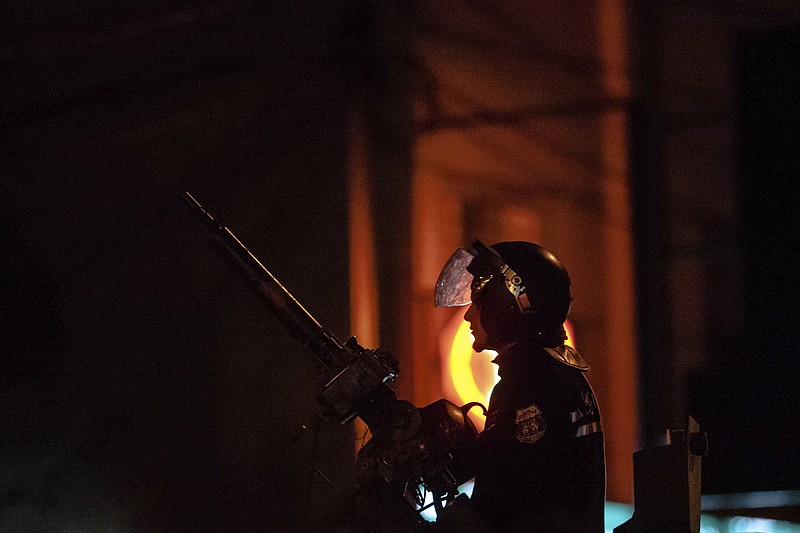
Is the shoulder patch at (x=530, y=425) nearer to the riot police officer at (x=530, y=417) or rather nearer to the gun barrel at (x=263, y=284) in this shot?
the riot police officer at (x=530, y=417)

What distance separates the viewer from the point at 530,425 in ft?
8.27

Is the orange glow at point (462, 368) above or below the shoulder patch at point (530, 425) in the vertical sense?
above

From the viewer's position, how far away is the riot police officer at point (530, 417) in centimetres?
248

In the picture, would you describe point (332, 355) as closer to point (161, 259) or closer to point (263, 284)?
point (263, 284)

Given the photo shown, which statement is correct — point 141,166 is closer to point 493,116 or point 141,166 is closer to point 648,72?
point 493,116

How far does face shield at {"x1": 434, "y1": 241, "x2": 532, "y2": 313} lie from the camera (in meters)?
2.81

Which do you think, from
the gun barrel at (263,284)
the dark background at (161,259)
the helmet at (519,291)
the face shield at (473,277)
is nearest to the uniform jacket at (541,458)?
the helmet at (519,291)

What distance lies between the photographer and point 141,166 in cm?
420

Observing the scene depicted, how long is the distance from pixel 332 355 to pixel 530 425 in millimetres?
852

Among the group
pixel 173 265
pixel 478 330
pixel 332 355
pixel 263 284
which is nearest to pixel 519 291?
pixel 478 330

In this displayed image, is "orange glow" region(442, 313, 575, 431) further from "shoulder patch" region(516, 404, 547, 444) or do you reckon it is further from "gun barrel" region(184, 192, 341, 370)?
"shoulder patch" region(516, 404, 547, 444)

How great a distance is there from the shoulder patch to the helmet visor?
665 millimetres

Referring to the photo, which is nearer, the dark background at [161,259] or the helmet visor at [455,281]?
the helmet visor at [455,281]

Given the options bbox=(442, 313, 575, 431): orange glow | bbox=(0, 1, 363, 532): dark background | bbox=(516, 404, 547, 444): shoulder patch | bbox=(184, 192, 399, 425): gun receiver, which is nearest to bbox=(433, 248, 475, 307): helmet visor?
bbox=(184, 192, 399, 425): gun receiver
